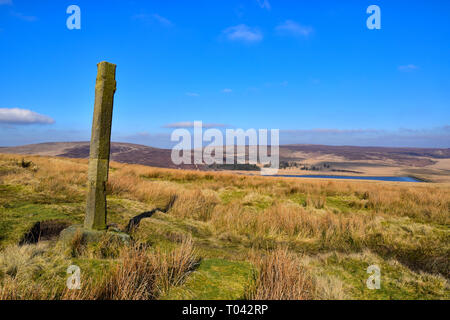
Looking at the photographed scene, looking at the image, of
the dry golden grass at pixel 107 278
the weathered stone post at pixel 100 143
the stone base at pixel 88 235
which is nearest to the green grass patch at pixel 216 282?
the dry golden grass at pixel 107 278

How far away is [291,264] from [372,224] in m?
6.27

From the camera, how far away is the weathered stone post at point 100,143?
16.9 feet

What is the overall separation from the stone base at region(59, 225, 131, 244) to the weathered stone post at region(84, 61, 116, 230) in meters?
0.18

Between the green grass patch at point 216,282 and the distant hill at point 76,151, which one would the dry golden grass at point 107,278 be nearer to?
the green grass patch at point 216,282

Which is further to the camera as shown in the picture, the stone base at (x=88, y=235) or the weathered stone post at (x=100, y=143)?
the weathered stone post at (x=100, y=143)

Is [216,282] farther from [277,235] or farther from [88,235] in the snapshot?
[277,235]

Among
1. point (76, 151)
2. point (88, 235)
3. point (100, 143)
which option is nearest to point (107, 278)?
point (88, 235)

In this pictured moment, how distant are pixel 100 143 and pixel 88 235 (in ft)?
6.03

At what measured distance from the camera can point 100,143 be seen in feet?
16.9

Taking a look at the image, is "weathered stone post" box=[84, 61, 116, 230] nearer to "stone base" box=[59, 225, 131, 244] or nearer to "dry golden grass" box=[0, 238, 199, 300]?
"stone base" box=[59, 225, 131, 244]

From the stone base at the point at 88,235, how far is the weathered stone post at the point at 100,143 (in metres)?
0.18

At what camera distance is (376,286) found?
403cm

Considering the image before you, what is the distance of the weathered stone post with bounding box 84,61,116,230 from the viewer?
16.9 ft
